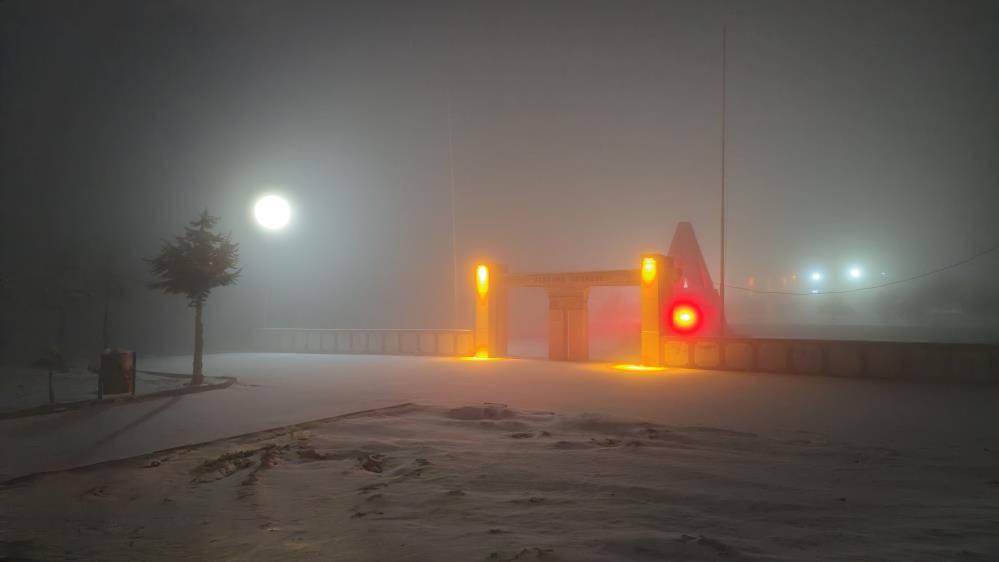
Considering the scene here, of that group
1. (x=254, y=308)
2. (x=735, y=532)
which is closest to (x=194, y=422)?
(x=735, y=532)

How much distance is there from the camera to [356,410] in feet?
39.3

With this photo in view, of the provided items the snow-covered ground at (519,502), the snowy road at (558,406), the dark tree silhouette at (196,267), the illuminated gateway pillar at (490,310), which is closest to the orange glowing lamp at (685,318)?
the snowy road at (558,406)

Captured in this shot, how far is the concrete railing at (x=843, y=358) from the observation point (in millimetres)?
17562

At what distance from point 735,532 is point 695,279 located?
3744cm

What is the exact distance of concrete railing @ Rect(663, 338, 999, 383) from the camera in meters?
17.6

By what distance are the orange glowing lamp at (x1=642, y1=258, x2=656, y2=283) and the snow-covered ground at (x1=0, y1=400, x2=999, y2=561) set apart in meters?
15.4

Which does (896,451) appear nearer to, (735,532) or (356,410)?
(735,532)

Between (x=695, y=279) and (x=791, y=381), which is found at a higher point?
(x=695, y=279)

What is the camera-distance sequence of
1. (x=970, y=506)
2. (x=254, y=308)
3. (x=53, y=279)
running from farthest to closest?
1. (x=254, y=308)
2. (x=53, y=279)
3. (x=970, y=506)

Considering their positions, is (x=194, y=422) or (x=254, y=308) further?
(x=254, y=308)

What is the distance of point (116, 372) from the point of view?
528 inches

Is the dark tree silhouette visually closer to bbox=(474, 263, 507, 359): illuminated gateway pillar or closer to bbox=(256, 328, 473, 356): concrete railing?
bbox=(474, 263, 507, 359): illuminated gateway pillar

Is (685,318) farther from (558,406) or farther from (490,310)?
(558,406)

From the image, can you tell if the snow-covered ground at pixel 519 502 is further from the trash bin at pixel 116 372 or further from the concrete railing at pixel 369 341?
the concrete railing at pixel 369 341
